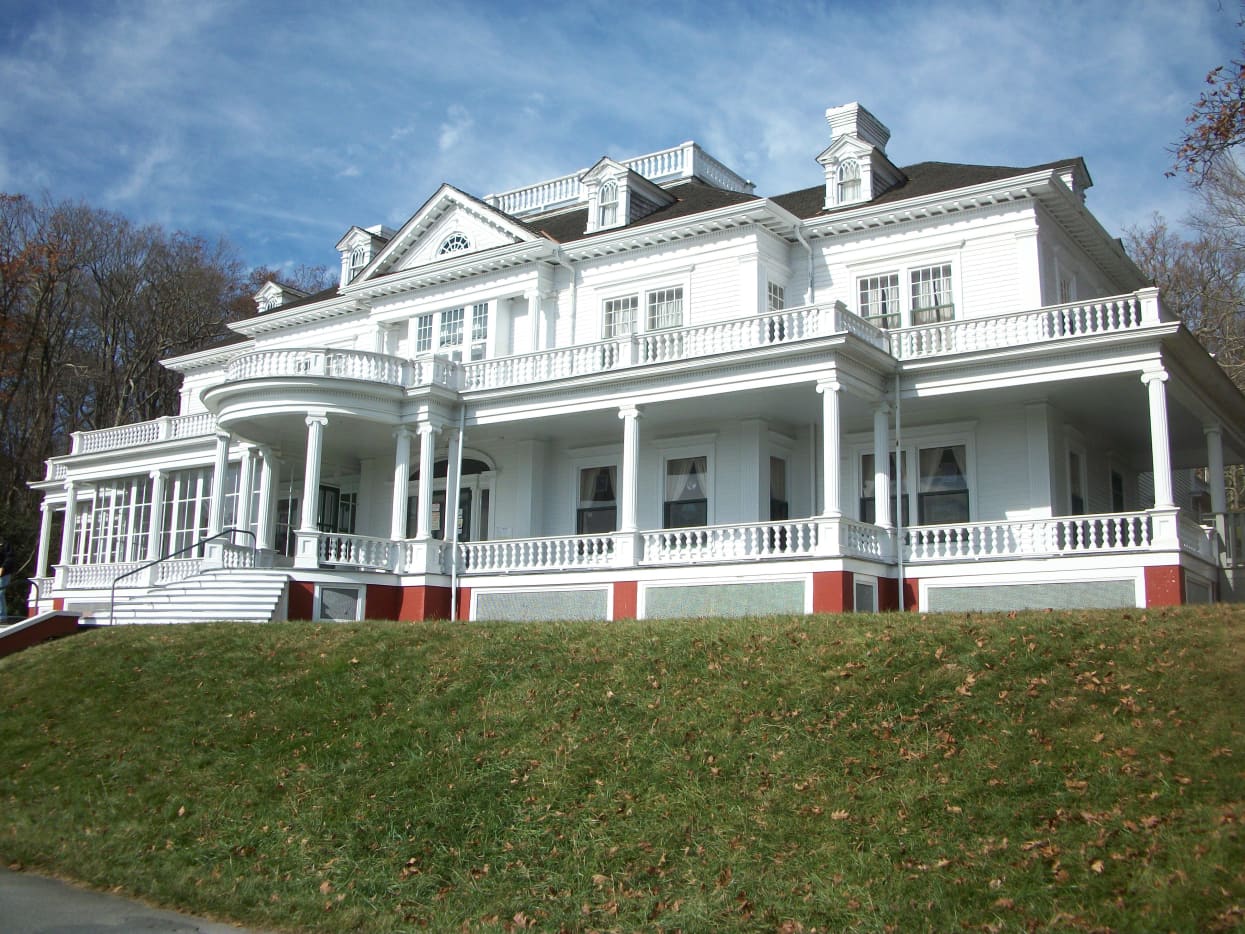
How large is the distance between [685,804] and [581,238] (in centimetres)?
2000

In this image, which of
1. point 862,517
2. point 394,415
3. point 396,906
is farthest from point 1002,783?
point 394,415

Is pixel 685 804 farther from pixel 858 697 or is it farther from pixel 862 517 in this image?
pixel 862 517

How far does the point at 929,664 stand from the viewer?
41.2 ft

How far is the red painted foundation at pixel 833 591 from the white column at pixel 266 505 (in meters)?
12.9

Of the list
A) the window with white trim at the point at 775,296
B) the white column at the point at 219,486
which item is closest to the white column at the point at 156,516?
the white column at the point at 219,486

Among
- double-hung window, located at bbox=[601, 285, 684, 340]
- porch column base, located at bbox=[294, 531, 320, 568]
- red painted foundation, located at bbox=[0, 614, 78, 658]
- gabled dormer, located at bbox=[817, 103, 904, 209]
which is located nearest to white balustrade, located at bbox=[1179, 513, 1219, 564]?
gabled dormer, located at bbox=[817, 103, 904, 209]

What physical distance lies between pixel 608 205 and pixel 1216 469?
49.3 feet

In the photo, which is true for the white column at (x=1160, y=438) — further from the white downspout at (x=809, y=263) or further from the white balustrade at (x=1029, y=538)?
the white downspout at (x=809, y=263)

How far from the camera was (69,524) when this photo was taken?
3631 cm

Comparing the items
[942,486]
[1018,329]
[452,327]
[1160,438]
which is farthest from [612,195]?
[1160,438]

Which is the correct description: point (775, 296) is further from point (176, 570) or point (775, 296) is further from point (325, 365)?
point (176, 570)

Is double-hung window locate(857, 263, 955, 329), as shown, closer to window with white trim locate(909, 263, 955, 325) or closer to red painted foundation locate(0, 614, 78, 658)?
window with white trim locate(909, 263, 955, 325)

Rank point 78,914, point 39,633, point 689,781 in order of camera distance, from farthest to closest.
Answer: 1. point 39,633
2. point 689,781
3. point 78,914

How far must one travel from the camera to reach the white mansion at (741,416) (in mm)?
20828
